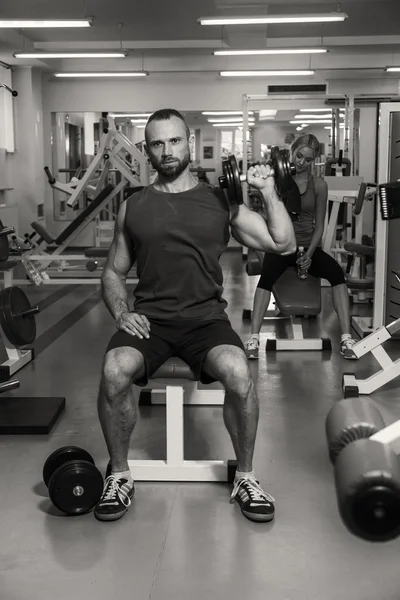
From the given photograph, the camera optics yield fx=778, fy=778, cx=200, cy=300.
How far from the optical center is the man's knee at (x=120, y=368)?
232 cm

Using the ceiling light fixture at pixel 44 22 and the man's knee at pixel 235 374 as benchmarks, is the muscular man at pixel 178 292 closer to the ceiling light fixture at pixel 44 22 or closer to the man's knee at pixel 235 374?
the man's knee at pixel 235 374

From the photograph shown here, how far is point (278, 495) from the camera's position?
2.47 metres

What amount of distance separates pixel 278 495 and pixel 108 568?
678mm

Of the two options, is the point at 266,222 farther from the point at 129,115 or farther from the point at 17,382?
the point at 129,115

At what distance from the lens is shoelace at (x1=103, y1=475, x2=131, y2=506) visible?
2.34 meters

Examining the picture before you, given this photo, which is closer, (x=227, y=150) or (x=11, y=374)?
(x=11, y=374)

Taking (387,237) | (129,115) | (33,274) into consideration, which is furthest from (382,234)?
(129,115)

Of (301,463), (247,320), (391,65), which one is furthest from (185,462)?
(391,65)

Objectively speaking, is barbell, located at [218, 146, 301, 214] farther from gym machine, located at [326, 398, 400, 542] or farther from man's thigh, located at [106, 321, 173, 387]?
gym machine, located at [326, 398, 400, 542]

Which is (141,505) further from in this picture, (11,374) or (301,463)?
(11,374)

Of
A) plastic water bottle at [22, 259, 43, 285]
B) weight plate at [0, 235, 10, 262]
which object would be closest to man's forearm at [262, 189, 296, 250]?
weight plate at [0, 235, 10, 262]

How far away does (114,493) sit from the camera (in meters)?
2.35

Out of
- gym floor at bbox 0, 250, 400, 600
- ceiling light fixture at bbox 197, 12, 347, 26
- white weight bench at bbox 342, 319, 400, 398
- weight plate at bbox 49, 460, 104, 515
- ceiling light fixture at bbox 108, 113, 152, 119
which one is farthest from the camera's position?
ceiling light fixture at bbox 108, 113, 152, 119

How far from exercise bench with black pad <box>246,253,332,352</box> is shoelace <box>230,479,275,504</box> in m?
1.90
